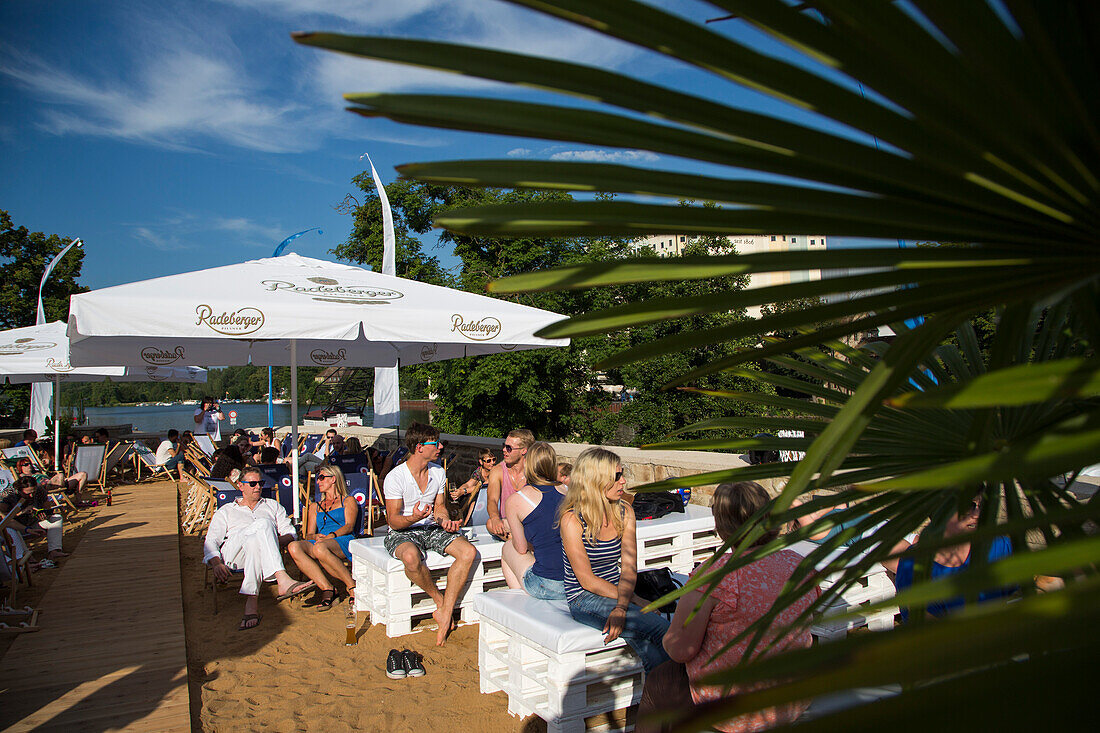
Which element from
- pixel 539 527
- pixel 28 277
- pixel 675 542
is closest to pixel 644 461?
pixel 675 542

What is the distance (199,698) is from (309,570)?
1.77 m

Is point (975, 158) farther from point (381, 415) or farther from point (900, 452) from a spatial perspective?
point (381, 415)

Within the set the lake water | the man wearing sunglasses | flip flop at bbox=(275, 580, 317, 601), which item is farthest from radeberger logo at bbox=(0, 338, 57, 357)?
the man wearing sunglasses

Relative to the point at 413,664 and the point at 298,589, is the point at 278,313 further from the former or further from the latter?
the point at 413,664

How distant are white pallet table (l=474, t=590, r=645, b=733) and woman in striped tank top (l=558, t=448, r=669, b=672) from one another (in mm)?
106

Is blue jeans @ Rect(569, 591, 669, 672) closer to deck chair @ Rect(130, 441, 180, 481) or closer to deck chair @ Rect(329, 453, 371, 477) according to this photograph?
deck chair @ Rect(329, 453, 371, 477)

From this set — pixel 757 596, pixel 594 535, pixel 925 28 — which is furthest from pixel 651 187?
pixel 594 535

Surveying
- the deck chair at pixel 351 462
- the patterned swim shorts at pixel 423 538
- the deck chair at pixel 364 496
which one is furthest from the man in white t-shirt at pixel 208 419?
the patterned swim shorts at pixel 423 538

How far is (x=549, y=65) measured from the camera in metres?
0.59

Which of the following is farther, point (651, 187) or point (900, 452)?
point (900, 452)

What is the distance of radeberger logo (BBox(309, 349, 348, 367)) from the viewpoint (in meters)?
9.40

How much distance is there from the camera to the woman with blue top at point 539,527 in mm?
4125

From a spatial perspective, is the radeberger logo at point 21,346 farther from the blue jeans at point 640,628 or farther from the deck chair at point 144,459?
the blue jeans at point 640,628

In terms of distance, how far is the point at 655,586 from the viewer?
3.88m
